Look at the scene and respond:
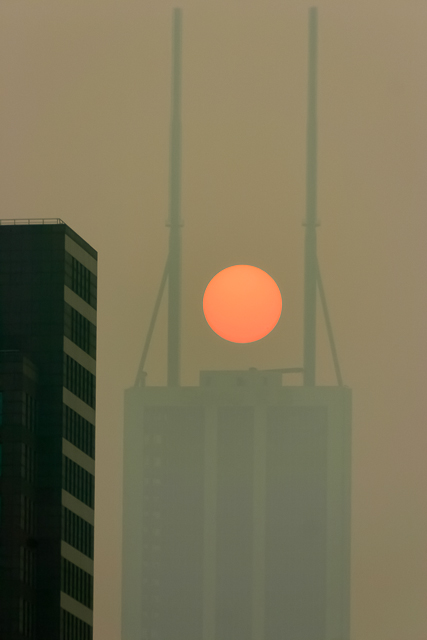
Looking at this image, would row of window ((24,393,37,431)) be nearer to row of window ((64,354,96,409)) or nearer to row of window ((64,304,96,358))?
row of window ((64,354,96,409))

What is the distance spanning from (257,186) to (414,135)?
0.91 metres

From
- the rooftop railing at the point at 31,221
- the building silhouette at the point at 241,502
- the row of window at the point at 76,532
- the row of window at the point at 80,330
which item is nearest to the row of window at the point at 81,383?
the row of window at the point at 80,330

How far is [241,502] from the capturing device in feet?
10.4

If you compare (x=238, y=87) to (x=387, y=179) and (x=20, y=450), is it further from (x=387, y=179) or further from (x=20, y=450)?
(x=20, y=450)

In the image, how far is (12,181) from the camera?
333cm

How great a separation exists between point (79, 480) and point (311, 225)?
194 cm

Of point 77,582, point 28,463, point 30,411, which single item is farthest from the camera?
point 30,411

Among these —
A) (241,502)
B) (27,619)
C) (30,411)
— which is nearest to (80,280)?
(30,411)

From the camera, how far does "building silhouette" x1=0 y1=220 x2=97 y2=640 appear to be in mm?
3211

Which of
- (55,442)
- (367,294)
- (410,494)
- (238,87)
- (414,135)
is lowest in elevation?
(410,494)

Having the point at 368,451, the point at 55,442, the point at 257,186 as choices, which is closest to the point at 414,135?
the point at 257,186

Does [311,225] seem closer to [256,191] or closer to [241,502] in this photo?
[256,191]

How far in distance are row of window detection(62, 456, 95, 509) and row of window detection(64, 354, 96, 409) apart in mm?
350

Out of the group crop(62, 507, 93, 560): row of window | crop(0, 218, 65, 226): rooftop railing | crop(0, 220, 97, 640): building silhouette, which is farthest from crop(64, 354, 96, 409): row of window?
crop(0, 218, 65, 226): rooftop railing
